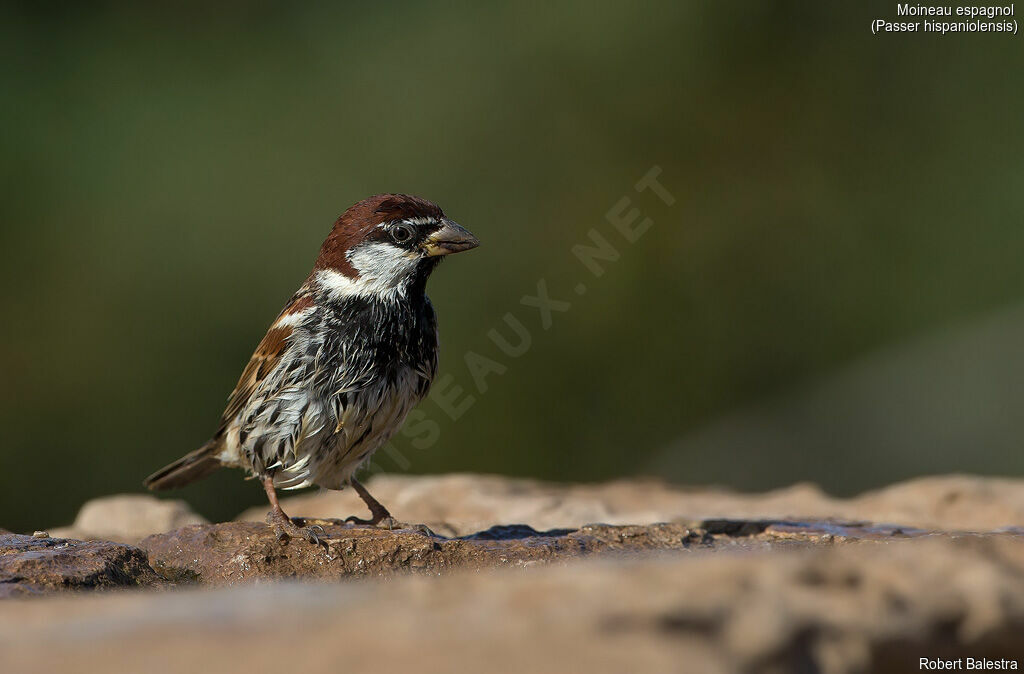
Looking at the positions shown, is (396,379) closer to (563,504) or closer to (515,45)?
(563,504)

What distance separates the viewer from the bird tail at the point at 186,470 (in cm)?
470

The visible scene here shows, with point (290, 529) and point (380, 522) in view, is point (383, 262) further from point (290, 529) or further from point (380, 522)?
point (290, 529)

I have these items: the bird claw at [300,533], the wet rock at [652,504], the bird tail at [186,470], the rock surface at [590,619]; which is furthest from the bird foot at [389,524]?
the rock surface at [590,619]

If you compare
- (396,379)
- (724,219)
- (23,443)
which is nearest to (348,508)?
(396,379)

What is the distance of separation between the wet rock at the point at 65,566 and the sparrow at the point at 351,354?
100 cm

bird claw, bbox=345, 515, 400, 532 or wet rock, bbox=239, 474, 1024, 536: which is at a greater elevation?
bird claw, bbox=345, 515, 400, 532

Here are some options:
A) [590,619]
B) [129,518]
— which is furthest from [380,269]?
[590,619]

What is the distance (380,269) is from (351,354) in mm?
→ 345

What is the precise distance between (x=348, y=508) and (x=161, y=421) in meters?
2.30

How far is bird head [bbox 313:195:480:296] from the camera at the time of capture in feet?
13.6

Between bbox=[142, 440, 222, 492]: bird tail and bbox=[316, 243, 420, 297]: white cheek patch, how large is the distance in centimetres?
103

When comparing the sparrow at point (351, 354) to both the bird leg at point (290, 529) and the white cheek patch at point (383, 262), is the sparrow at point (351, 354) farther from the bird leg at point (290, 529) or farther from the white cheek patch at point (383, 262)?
the bird leg at point (290, 529)

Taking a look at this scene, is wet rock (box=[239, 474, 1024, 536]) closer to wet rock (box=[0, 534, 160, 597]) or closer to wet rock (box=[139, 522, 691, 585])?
wet rock (box=[139, 522, 691, 585])

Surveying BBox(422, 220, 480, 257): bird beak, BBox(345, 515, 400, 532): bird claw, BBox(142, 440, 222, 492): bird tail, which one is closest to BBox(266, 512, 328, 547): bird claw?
BBox(345, 515, 400, 532): bird claw
